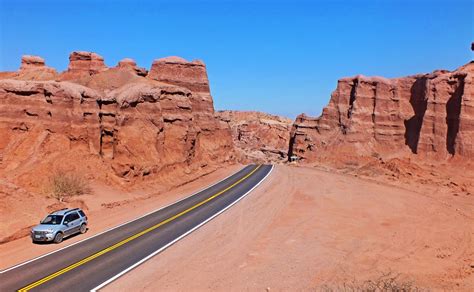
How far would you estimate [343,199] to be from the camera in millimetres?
40000

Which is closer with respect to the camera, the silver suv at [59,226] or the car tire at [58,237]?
the silver suv at [59,226]

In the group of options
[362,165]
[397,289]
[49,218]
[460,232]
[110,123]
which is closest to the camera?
[397,289]

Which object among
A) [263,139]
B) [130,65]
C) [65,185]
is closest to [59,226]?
[65,185]

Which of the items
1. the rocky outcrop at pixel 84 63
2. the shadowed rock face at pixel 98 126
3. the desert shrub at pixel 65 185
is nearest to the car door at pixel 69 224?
the desert shrub at pixel 65 185

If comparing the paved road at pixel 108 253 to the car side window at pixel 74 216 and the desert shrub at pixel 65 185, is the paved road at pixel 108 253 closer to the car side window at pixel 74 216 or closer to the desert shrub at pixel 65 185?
the car side window at pixel 74 216

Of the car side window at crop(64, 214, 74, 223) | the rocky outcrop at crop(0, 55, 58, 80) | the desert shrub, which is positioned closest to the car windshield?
the car side window at crop(64, 214, 74, 223)

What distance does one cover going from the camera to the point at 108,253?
795 inches

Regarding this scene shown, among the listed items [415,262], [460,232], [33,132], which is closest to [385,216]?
[460,232]

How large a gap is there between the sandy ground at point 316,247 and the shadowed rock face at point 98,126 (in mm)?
12072

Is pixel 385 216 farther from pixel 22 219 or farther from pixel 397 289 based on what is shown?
pixel 22 219

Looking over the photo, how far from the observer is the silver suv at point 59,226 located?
71.9 feet

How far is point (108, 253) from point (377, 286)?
12.2 metres

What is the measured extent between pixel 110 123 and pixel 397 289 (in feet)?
99.3

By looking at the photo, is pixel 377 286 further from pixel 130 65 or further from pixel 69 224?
pixel 130 65
